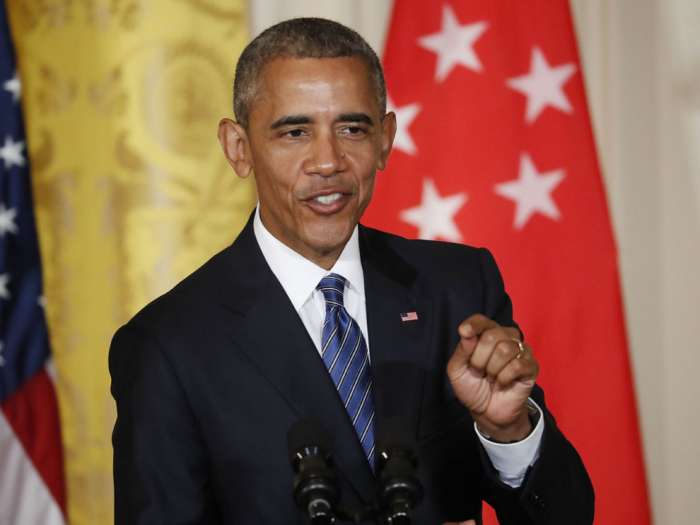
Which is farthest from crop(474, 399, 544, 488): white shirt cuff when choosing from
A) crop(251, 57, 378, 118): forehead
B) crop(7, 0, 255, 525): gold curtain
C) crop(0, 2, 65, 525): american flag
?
crop(0, 2, 65, 525): american flag

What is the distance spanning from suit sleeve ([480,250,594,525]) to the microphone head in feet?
1.58

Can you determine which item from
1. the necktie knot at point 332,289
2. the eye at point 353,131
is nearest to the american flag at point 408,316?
the necktie knot at point 332,289

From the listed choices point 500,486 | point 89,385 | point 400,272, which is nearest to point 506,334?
point 500,486

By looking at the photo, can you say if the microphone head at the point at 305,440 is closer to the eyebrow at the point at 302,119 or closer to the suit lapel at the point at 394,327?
the suit lapel at the point at 394,327

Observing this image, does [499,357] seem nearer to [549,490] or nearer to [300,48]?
[549,490]

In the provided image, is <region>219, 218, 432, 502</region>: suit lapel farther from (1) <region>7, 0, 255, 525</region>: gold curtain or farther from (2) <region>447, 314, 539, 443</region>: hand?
(1) <region>7, 0, 255, 525</region>: gold curtain

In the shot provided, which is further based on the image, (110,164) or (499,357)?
(110,164)

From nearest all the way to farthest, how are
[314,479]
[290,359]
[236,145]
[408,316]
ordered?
1. [314,479]
2. [290,359]
3. [408,316]
4. [236,145]

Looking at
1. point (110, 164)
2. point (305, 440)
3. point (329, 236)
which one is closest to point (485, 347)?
point (305, 440)

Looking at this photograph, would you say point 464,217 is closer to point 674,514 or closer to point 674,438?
point 674,438

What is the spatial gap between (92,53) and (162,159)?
1.27 feet

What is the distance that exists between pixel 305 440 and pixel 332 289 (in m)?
0.62

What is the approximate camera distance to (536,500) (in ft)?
5.30

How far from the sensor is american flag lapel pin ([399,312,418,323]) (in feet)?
5.94
